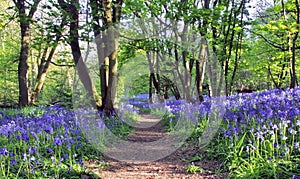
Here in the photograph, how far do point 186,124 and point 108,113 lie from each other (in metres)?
2.73

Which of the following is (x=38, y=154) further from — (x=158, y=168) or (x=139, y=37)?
(x=139, y=37)

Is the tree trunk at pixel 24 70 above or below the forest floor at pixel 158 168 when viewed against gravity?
above

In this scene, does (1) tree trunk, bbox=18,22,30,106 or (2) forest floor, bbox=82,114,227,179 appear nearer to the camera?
(2) forest floor, bbox=82,114,227,179

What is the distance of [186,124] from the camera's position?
704 cm

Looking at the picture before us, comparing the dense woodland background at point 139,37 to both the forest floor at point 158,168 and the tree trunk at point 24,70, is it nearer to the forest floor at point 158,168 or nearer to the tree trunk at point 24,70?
the tree trunk at point 24,70

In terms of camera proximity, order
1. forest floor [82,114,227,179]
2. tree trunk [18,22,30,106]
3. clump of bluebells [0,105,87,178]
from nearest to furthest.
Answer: clump of bluebells [0,105,87,178] < forest floor [82,114,227,179] < tree trunk [18,22,30,106]

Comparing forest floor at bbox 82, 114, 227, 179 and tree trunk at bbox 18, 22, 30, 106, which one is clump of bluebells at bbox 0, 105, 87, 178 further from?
tree trunk at bbox 18, 22, 30, 106

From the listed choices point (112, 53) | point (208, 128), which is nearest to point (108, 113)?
point (112, 53)

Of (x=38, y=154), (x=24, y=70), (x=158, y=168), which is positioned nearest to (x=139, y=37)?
(x=24, y=70)

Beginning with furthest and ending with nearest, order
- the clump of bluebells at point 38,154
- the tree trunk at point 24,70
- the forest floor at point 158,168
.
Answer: the tree trunk at point 24,70 → the forest floor at point 158,168 → the clump of bluebells at point 38,154

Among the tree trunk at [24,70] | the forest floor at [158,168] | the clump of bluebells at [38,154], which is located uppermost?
the tree trunk at [24,70]

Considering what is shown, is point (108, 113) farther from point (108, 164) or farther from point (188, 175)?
point (188, 175)

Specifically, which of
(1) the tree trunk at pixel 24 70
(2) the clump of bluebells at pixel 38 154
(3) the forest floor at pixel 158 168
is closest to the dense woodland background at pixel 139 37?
(1) the tree trunk at pixel 24 70

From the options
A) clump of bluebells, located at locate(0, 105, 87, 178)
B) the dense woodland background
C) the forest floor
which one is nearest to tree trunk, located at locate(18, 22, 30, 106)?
the dense woodland background
